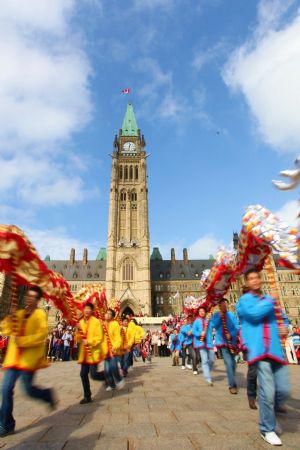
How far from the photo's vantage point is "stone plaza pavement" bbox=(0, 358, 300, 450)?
3.82 meters

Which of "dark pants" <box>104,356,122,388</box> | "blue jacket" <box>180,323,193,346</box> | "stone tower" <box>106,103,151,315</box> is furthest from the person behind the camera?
"stone tower" <box>106,103,151,315</box>

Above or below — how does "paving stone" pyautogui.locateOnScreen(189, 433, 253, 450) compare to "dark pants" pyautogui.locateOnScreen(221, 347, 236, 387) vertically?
below

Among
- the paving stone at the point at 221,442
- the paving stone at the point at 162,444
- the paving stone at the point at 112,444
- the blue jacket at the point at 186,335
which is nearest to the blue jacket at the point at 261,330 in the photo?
the paving stone at the point at 221,442

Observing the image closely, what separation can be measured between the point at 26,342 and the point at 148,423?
236 centimetres

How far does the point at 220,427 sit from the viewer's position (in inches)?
174

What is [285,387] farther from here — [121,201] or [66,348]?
[121,201]

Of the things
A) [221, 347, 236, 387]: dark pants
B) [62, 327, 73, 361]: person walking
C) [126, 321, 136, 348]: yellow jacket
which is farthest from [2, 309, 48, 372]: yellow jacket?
[62, 327, 73, 361]: person walking

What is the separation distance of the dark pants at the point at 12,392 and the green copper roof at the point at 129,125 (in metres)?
77.8

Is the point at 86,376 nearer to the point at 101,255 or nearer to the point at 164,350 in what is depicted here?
the point at 164,350

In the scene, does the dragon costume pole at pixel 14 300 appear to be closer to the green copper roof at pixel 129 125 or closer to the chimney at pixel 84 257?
the chimney at pixel 84 257

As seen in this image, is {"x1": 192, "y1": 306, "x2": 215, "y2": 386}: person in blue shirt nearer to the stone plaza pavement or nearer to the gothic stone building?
the stone plaza pavement

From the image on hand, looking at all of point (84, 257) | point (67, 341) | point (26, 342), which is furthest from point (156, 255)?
point (26, 342)

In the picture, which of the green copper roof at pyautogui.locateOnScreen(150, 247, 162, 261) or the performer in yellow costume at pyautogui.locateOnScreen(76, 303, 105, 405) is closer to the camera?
the performer in yellow costume at pyautogui.locateOnScreen(76, 303, 105, 405)

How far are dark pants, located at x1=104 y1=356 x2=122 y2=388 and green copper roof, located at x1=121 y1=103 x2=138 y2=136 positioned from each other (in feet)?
246
